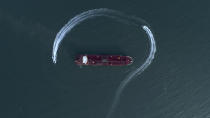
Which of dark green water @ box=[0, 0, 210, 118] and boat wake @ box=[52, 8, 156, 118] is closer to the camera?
dark green water @ box=[0, 0, 210, 118]

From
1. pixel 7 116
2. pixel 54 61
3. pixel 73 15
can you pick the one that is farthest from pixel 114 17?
pixel 7 116

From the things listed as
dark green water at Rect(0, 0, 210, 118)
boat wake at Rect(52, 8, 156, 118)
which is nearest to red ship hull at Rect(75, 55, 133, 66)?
dark green water at Rect(0, 0, 210, 118)

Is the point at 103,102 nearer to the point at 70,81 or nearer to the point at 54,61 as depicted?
the point at 70,81

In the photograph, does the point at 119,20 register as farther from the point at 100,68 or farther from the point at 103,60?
the point at 100,68

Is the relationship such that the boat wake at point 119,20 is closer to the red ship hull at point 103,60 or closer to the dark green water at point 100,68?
the dark green water at point 100,68

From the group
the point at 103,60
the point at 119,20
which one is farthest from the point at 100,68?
the point at 119,20

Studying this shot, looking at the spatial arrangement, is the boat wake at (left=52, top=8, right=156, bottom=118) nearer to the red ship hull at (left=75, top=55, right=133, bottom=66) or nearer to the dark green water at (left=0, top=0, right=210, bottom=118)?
the dark green water at (left=0, top=0, right=210, bottom=118)
